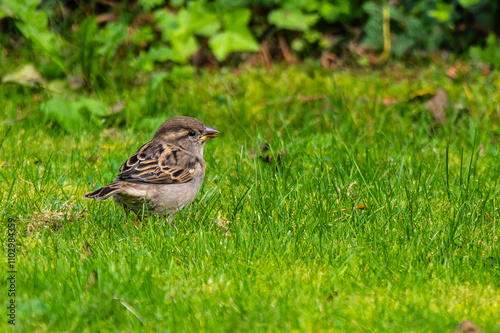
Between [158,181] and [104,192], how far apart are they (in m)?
0.54

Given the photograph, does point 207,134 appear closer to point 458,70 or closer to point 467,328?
point 467,328

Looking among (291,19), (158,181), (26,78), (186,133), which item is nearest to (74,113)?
(26,78)

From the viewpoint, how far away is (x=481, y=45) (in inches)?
356

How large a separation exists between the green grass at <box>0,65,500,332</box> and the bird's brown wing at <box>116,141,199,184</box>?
10.8 inches

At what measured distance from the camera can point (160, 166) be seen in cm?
496

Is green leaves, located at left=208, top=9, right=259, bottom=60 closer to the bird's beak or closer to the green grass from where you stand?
the green grass

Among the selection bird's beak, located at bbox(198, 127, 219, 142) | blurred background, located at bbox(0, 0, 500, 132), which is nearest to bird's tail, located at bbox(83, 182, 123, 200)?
bird's beak, located at bbox(198, 127, 219, 142)

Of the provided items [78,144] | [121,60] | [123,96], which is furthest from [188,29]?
[78,144]

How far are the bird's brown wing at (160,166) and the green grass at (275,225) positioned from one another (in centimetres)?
28

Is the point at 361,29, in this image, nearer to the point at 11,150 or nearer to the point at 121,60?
the point at 121,60

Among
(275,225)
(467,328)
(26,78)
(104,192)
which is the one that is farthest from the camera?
(26,78)

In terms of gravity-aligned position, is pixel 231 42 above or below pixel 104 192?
below

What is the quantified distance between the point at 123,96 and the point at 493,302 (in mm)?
5039

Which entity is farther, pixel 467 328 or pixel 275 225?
pixel 275 225
